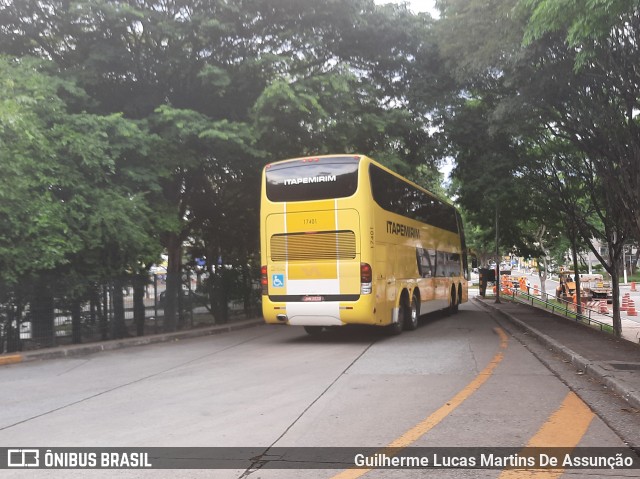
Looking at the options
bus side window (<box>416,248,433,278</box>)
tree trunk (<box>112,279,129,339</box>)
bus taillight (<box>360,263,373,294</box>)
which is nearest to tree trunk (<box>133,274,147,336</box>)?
tree trunk (<box>112,279,129,339</box>)

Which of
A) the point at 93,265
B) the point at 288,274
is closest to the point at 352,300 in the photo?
the point at 288,274

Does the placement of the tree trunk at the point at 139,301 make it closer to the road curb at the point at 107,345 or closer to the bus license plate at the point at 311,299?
the road curb at the point at 107,345

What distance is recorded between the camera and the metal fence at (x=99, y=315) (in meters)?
12.2

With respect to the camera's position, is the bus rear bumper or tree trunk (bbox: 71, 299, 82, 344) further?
tree trunk (bbox: 71, 299, 82, 344)

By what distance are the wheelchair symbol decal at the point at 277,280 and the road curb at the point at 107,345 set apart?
12.6 ft

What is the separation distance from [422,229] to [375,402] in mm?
10700

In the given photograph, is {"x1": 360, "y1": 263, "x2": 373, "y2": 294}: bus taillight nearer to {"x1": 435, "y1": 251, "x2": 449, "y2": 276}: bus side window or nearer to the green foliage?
the green foliage

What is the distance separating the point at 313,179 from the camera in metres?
12.5

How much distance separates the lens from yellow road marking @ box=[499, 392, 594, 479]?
4262 mm

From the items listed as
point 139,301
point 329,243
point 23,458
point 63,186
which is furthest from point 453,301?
point 23,458

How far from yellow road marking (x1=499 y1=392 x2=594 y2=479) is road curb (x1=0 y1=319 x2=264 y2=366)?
9.96 meters

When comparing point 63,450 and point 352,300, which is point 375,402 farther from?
point 352,300

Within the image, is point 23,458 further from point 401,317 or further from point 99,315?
point 401,317

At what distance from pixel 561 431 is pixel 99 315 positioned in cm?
1149
